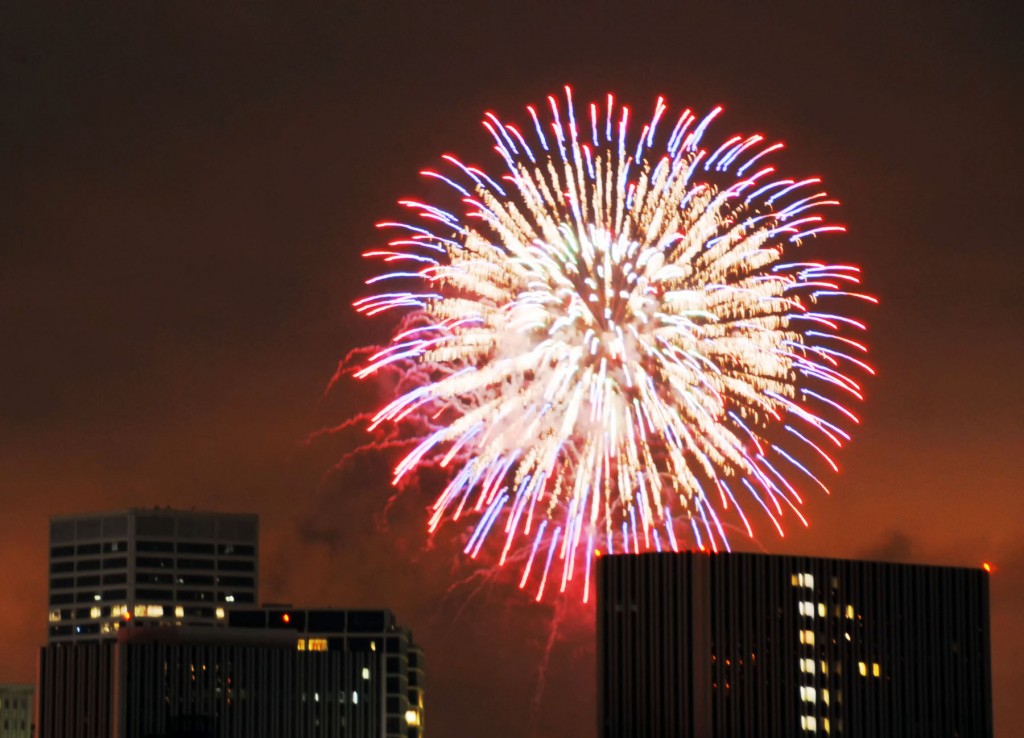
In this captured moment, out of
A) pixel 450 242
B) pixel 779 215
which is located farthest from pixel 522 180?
pixel 779 215

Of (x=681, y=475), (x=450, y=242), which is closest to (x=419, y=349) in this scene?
(x=450, y=242)

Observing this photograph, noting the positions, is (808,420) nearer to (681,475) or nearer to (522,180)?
(681,475)

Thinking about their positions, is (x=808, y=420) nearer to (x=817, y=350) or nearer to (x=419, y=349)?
(x=817, y=350)

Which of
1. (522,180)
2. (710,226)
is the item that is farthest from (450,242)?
(710,226)

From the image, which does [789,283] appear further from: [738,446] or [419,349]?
[419,349]

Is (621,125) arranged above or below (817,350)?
above

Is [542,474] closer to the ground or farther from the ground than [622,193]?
closer to the ground

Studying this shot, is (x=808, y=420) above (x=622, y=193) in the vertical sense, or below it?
below
